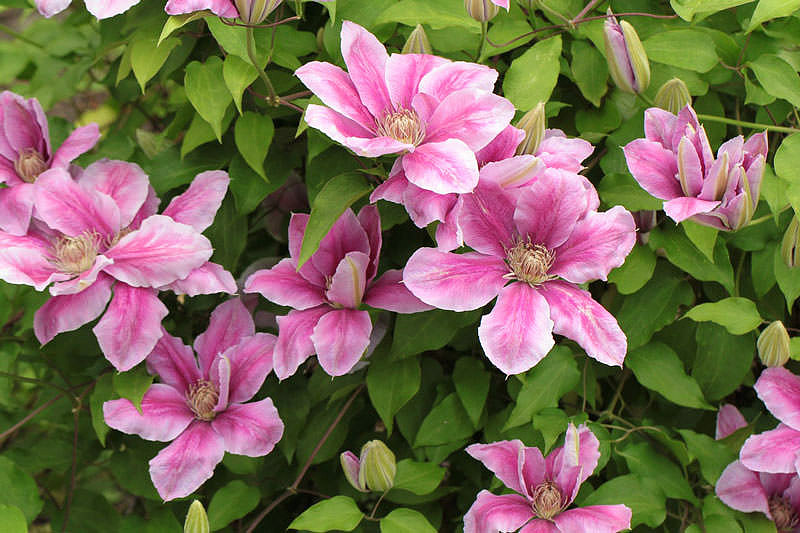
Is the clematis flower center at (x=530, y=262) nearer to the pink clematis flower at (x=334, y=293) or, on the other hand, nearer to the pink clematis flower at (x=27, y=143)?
the pink clematis flower at (x=334, y=293)

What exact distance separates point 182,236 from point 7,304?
423 millimetres

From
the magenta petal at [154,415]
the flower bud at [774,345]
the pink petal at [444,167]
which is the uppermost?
the pink petal at [444,167]

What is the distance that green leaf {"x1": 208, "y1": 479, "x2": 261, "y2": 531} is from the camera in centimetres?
98

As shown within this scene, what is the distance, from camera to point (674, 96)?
0.89m

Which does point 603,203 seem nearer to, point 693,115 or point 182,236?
point 693,115

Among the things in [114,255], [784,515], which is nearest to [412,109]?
[114,255]

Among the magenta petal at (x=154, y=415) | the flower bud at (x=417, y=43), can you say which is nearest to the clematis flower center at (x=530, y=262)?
the flower bud at (x=417, y=43)

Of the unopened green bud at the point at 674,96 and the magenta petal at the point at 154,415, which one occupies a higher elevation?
the unopened green bud at the point at 674,96

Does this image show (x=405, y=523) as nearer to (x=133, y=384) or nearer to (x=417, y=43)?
(x=133, y=384)

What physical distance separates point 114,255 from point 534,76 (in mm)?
488

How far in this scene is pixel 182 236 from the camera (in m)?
0.92

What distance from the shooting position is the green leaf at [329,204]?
2.61ft

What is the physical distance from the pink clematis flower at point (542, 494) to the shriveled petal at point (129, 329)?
1.20 ft

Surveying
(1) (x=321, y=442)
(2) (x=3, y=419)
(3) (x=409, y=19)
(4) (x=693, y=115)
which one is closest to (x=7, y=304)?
→ (2) (x=3, y=419)
